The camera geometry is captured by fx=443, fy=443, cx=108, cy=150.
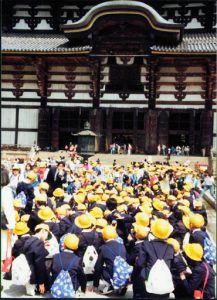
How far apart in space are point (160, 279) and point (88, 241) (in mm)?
1656

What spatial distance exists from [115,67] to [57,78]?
3.60 m

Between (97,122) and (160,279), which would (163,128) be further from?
(160,279)

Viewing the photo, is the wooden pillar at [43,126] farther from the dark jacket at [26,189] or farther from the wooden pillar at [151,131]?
the dark jacket at [26,189]

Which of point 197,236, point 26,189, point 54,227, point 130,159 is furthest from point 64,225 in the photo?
point 130,159

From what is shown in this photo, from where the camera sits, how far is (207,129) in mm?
25281

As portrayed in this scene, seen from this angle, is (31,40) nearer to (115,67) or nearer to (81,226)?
(115,67)

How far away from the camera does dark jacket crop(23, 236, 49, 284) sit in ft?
21.1

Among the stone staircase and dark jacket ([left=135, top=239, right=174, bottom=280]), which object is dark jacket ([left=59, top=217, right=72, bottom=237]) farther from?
the stone staircase

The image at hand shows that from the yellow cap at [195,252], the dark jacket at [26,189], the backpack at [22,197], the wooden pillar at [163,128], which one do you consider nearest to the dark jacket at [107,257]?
the yellow cap at [195,252]

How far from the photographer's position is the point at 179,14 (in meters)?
28.0

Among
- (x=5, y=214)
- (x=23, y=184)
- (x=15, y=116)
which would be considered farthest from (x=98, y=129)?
(x=5, y=214)

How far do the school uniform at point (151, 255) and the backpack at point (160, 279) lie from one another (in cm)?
7

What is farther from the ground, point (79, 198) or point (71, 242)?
point (79, 198)

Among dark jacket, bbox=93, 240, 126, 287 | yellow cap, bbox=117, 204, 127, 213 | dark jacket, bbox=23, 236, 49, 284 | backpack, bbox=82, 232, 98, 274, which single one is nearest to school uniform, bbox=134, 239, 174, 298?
dark jacket, bbox=93, 240, 126, 287
